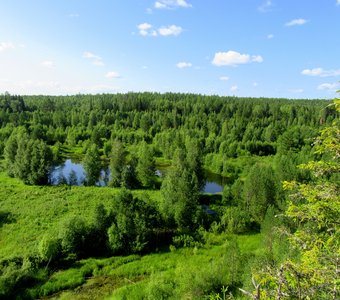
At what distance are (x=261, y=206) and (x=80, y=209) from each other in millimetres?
27083

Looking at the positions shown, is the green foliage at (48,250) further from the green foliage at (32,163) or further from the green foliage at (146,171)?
the green foliage at (32,163)

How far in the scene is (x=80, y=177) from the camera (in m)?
72.4

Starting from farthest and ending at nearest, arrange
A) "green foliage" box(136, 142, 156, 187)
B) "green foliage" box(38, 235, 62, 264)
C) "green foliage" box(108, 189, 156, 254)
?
"green foliage" box(136, 142, 156, 187)
"green foliage" box(108, 189, 156, 254)
"green foliage" box(38, 235, 62, 264)

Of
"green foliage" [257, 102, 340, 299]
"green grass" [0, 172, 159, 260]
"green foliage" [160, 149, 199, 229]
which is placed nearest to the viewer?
"green foliage" [257, 102, 340, 299]

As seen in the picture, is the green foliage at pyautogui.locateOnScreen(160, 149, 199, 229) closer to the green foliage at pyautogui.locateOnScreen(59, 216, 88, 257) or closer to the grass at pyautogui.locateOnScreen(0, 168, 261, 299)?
the grass at pyautogui.locateOnScreen(0, 168, 261, 299)

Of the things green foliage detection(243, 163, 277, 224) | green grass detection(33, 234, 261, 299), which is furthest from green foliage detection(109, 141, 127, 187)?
green grass detection(33, 234, 261, 299)

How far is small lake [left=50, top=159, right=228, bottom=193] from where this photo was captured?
6269 cm

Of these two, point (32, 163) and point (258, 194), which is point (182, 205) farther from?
point (32, 163)

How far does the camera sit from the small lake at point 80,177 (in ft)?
206

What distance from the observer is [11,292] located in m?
27.4

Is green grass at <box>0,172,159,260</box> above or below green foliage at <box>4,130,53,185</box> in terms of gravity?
below

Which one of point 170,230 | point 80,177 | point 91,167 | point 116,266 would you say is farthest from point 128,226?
point 80,177

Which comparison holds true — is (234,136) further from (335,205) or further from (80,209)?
(335,205)

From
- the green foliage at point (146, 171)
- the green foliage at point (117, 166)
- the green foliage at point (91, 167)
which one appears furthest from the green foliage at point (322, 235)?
the green foliage at point (91, 167)
